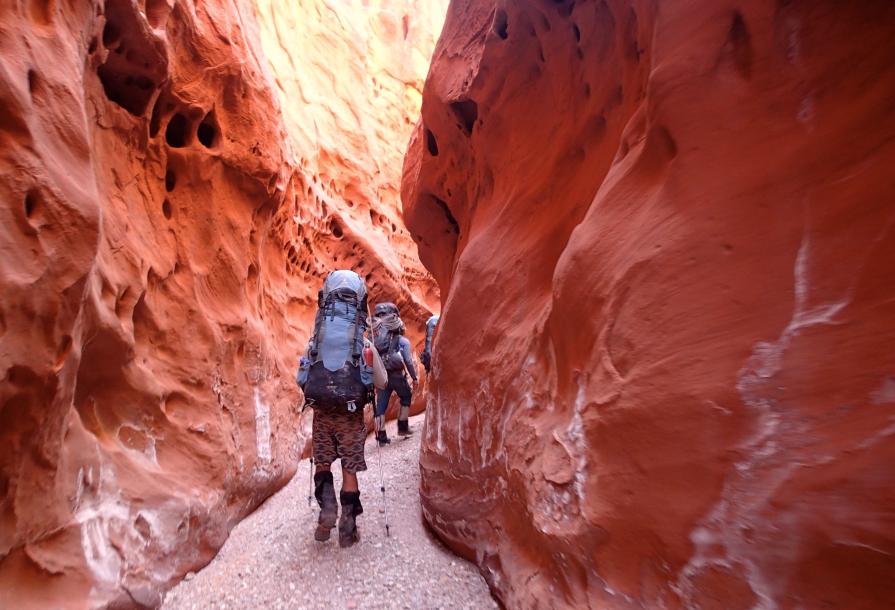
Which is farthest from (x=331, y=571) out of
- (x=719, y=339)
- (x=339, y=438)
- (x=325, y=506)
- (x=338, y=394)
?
(x=719, y=339)

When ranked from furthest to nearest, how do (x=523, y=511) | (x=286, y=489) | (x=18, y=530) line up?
1. (x=286, y=489)
2. (x=523, y=511)
3. (x=18, y=530)

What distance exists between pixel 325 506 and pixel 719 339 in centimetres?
264

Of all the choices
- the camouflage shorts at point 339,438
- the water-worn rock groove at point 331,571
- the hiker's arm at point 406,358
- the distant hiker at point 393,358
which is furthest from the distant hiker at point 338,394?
the hiker's arm at point 406,358

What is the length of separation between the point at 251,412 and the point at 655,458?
3597mm

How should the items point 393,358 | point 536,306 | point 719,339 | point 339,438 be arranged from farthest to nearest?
point 393,358, point 339,438, point 536,306, point 719,339

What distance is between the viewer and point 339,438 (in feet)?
11.1

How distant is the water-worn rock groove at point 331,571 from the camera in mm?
2545

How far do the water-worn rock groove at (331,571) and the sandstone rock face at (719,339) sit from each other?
0.32 meters

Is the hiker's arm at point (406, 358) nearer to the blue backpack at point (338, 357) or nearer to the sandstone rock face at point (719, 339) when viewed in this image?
the blue backpack at point (338, 357)

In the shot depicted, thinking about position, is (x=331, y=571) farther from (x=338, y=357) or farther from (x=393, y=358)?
(x=393, y=358)

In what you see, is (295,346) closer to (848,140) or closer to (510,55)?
(510,55)

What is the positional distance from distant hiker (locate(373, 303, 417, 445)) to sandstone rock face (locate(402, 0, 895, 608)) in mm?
3959

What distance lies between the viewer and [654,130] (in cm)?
176

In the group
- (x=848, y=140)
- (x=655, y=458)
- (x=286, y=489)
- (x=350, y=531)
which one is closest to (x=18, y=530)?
(x=350, y=531)
